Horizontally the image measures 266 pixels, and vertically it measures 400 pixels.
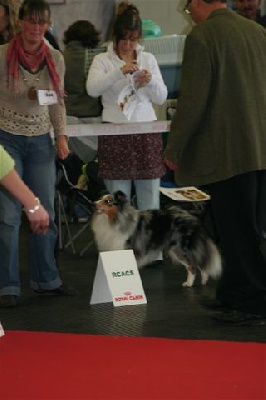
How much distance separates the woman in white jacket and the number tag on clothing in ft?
2.07

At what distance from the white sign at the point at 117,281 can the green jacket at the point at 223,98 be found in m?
0.76

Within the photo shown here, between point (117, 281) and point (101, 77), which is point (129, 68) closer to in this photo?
point (101, 77)

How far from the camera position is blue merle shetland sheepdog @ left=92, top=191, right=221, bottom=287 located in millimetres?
4770

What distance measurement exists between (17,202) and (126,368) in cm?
139

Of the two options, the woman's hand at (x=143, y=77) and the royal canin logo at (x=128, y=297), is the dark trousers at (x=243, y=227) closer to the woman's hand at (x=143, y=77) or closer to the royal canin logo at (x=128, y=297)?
the royal canin logo at (x=128, y=297)

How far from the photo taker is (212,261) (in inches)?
187

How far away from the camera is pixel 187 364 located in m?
3.23

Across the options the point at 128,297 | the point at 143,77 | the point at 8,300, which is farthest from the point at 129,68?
the point at 8,300

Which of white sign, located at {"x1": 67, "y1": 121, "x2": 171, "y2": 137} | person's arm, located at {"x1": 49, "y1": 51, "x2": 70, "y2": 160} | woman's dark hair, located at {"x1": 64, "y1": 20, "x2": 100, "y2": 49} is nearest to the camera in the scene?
person's arm, located at {"x1": 49, "y1": 51, "x2": 70, "y2": 160}

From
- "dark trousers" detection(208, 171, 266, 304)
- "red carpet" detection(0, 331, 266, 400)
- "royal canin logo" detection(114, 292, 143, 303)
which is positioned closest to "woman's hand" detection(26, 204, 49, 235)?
"red carpet" detection(0, 331, 266, 400)

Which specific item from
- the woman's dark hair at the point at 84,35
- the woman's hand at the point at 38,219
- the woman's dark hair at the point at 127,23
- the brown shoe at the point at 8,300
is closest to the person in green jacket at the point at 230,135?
the woman's dark hair at the point at 127,23

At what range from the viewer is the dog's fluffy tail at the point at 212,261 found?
4.75m

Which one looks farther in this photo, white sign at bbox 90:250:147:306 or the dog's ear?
the dog's ear

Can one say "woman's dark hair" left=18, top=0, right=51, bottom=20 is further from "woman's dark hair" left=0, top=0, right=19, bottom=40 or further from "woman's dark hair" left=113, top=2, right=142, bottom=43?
"woman's dark hair" left=113, top=2, right=142, bottom=43
